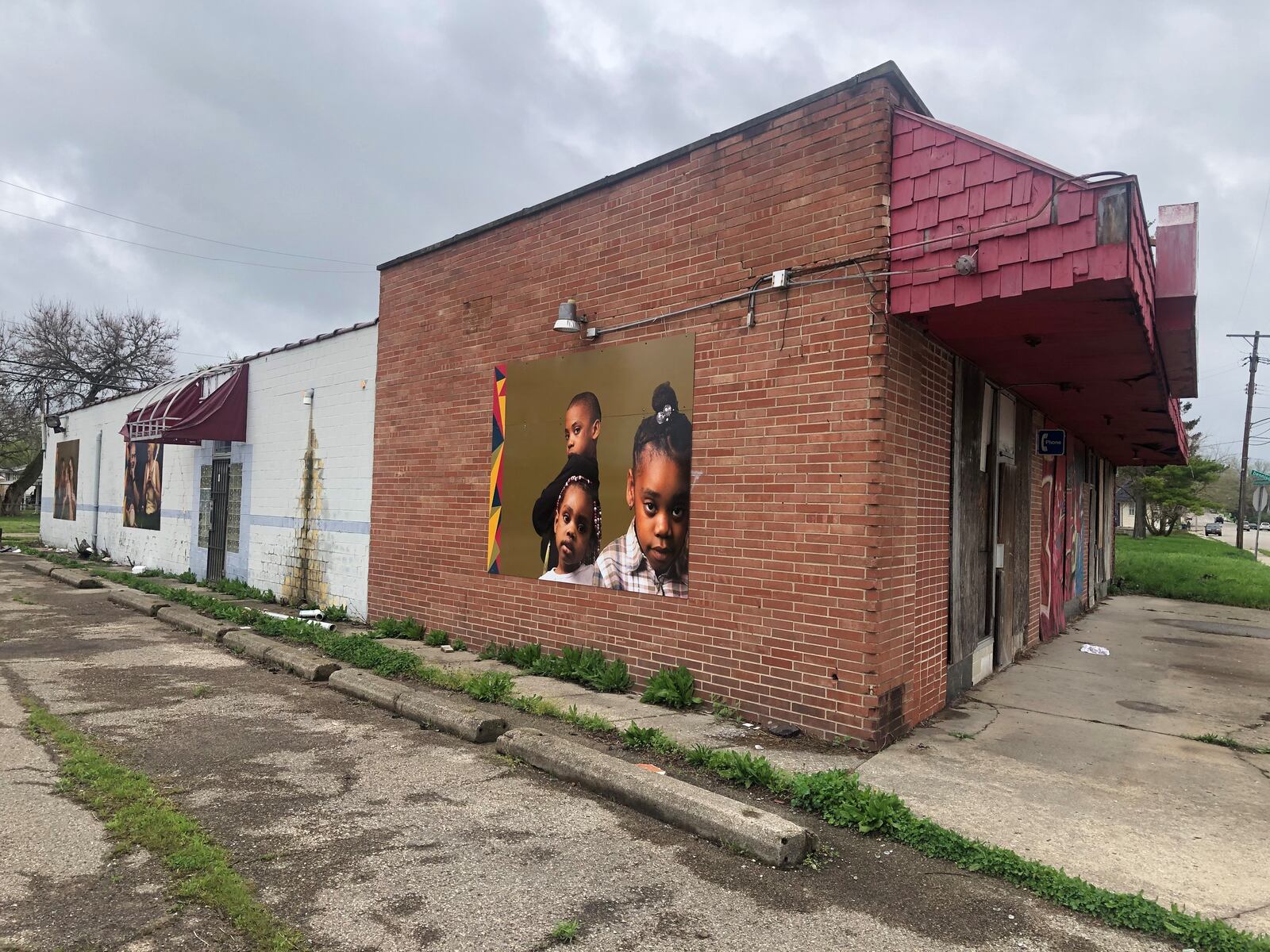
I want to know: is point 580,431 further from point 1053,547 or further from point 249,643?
point 1053,547

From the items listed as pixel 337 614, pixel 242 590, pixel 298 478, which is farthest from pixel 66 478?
pixel 337 614

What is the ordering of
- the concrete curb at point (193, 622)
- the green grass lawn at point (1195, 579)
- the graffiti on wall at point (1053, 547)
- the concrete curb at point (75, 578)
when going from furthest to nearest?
the green grass lawn at point (1195, 579)
the concrete curb at point (75, 578)
the graffiti on wall at point (1053, 547)
the concrete curb at point (193, 622)

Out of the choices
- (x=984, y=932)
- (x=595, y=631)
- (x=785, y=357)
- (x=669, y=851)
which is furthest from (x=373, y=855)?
(x=785, y=357)

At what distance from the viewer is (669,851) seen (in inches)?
153

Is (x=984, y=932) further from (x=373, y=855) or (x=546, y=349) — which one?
(x=546, y=349)

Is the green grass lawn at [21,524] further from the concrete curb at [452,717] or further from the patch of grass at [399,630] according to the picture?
the concrete curb at [452,717]

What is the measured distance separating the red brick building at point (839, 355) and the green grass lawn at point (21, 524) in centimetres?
3070

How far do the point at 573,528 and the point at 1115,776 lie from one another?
4.77 m

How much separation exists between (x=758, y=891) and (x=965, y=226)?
420cm

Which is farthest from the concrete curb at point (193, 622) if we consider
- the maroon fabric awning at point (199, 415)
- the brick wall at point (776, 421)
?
the brick wall at point (776, 421)

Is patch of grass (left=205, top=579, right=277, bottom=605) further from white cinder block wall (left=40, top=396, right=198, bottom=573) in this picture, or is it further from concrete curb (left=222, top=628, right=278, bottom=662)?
concrete curb (left=222, top=628, right=278, bottom=662)

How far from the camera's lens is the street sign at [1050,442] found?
10.3 m

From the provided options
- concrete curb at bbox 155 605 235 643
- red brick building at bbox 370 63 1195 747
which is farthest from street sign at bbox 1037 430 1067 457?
concrete curb at bbox 155 605 235 643

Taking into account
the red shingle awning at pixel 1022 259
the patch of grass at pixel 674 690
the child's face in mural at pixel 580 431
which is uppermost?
the red shingle awning at pixel 1022 259
